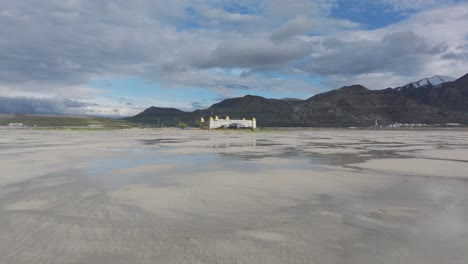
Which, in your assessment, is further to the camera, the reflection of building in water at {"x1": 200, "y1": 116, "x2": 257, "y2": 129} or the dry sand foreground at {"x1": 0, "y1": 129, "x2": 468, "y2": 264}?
the reflection of building in water at {"x1": 200, "y1": 116, "x2": 257, "y2": 129}

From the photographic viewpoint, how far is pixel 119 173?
17.3 meters

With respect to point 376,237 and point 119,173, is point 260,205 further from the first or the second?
point 119,173

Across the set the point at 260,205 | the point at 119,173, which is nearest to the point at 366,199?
the point at 260,205

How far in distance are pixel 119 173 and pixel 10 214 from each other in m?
8.13

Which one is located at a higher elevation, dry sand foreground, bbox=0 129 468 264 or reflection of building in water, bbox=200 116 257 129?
reflection of building in water, bbox=200 116 257 129

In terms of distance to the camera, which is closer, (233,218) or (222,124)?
(233,218)

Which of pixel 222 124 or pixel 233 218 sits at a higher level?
pixel 222 124

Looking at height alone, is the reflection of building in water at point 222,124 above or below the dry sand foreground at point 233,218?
above

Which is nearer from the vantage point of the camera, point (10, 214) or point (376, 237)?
point (376, 237)

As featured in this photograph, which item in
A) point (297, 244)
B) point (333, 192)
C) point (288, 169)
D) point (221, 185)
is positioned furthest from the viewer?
point (288, 169)

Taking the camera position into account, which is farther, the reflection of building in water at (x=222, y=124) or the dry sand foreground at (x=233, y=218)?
the reflection of building in water at (x=222, y=124)

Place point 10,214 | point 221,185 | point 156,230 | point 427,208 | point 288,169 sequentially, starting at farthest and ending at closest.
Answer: point 288,169 → point 221,185 → point 427,208 → point 10,214 → point 156,230

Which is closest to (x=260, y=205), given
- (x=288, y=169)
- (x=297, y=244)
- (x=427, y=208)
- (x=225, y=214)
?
(x=225, y=214)

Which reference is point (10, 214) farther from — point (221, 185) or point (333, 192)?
point (333, 192)
